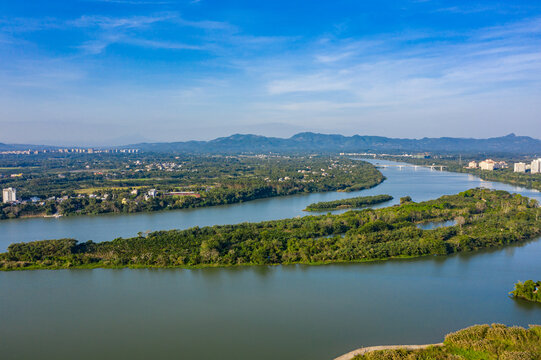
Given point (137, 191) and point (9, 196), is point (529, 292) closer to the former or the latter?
point (137, 191)

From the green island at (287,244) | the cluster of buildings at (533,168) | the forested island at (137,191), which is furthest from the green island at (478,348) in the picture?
the cluster of buildings at (533,168)

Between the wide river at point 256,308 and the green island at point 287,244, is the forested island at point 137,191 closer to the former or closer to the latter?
the green island at point 287,244

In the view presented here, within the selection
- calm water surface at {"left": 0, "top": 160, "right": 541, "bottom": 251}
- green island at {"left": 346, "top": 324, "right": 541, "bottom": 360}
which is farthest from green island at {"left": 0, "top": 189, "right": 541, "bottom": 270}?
green island at {"left": 346, "top": 324, "right": 541, "bottom": 360}

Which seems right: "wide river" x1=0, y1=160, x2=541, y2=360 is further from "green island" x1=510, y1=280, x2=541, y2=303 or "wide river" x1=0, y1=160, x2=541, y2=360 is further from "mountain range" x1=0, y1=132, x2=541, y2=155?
"mountain range" x1=0, y1=132, x2=541, y2=155

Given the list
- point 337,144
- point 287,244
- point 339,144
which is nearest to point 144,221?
point 287,244

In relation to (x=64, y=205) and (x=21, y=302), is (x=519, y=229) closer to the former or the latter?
(x=21, y=302)

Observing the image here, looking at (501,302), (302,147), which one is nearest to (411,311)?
(501,302)

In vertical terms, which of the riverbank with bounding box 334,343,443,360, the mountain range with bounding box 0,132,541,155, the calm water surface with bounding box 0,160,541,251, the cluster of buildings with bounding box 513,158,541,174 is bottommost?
the riverbank with bounding box 334,343,443,360
